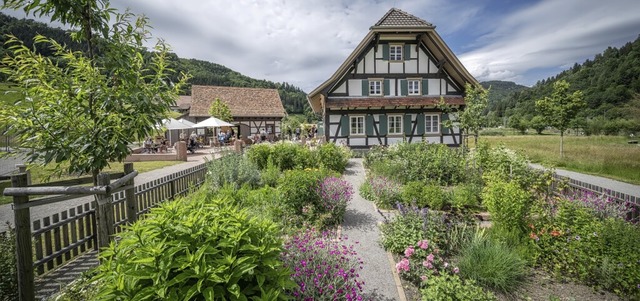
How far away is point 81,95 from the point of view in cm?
254

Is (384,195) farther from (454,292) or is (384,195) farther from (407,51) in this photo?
(407,51)

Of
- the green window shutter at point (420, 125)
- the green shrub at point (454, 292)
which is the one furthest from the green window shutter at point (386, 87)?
the green shrub at point (454, 292)

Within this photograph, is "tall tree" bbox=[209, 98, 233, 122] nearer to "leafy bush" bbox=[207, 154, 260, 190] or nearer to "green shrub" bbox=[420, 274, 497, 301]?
"leafy bush" bbox=[207, 154, 260, 190]

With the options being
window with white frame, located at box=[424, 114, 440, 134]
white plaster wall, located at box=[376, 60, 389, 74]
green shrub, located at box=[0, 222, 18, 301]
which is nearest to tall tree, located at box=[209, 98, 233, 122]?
white plaster wall, located at box=[376, 60, 389, 74]

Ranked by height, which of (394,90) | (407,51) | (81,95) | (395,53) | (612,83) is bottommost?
(81,95)

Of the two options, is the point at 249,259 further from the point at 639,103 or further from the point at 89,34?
the point at 639,103

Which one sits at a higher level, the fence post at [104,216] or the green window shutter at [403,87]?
the green window shutter at [403,87]

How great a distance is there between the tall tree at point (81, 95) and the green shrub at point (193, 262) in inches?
49.6

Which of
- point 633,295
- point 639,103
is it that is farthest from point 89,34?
point 639,103

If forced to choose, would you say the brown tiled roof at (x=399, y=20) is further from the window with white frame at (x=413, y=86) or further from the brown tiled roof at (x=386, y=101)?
the brown tiled roof at (x=386, y=101)

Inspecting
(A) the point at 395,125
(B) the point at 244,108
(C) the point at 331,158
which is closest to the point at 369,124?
(A) the point at 395,125

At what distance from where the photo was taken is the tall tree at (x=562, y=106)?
666 inches

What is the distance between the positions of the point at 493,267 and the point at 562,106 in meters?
19.6

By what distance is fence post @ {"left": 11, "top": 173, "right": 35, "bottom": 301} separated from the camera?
8.57 feet
